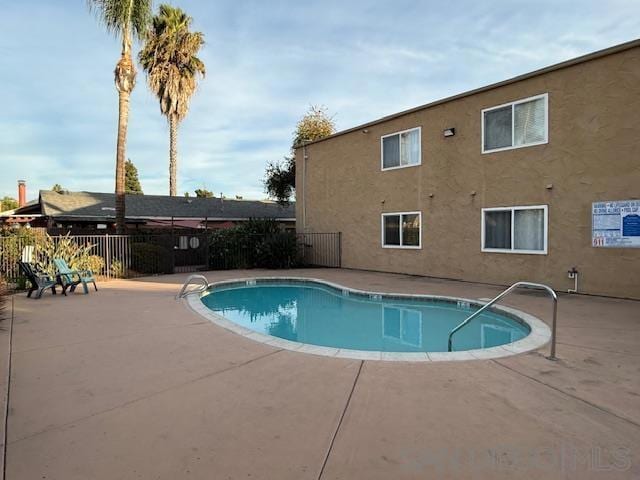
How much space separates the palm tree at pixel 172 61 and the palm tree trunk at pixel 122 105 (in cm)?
849

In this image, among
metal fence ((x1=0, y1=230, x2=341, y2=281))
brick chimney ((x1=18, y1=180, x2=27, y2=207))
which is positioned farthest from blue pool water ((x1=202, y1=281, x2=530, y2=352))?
brick chimney ((x1=18, y1=180, x2=27, y2=207))

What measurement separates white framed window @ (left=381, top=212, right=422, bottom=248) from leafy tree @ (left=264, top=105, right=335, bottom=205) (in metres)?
11.5

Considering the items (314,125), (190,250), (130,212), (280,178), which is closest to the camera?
(190,250)

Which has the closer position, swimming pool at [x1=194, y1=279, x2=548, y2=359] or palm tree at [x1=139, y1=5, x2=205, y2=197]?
swimming pool at [x1=194, y1=279, x2=548, y2=359]

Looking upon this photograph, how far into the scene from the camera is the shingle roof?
2084 cm

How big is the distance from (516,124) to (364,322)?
7.43 meters

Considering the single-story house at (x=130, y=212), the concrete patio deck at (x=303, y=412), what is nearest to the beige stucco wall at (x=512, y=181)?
the concrete patio deck at (x=303, y=412)

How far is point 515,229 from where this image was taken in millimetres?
11398

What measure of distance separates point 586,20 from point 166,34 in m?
21.1

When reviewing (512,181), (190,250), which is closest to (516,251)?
(512,181)

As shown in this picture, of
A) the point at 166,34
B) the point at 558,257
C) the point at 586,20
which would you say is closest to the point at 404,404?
the point at 558,257

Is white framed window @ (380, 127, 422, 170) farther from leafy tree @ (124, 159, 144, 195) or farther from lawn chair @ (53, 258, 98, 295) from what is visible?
leafy tree @ (124, 159, 144, 195)

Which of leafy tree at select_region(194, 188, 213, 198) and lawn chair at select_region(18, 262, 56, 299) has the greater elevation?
leafy tree at select_region(194, 188, 213, 198)

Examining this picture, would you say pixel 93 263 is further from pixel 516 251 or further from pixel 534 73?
pixel 534 73
